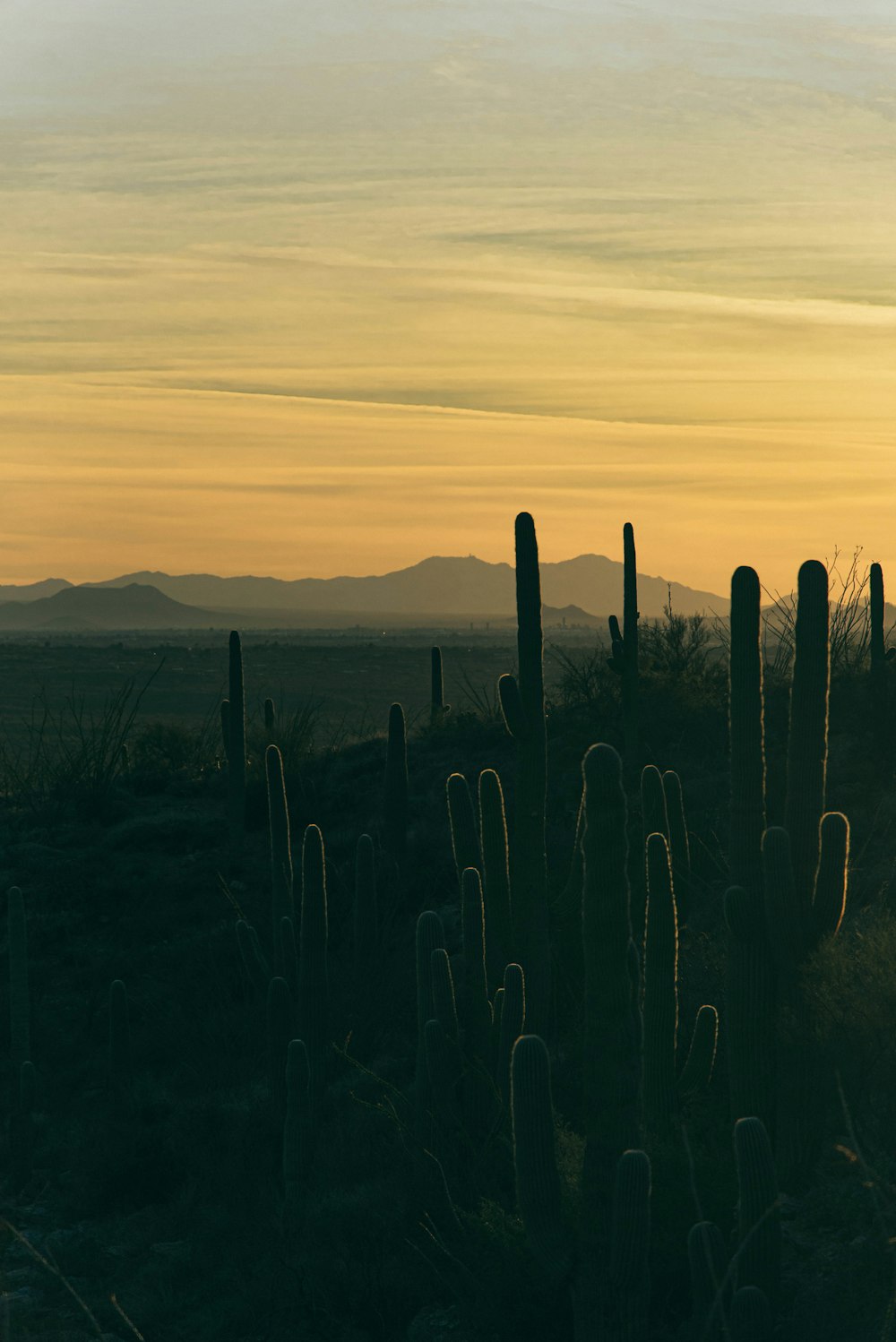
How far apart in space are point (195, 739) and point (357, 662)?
171 ft

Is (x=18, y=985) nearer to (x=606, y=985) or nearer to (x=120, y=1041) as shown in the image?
(x=120, y=1041)

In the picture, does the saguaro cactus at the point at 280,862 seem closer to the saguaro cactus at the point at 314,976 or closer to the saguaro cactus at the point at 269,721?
the saguaro cactus at the point at 314,976

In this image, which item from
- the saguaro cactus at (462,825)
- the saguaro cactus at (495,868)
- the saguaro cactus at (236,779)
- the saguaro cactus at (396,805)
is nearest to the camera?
the saguaro cactus at (495,868)

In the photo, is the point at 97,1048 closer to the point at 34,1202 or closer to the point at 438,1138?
the point at 34,1202

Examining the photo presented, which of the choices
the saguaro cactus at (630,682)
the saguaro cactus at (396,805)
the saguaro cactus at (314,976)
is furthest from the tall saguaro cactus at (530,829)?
the saguaro cactus at (630,682)

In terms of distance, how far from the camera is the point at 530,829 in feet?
32.0

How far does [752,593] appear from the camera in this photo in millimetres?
7750

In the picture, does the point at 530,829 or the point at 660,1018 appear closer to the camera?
the point at 660,1018

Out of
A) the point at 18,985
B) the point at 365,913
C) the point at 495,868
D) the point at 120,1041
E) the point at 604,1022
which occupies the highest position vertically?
the point at 495,868

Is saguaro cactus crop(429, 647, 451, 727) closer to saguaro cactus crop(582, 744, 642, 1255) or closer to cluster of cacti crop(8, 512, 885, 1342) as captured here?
cluster of cacti crop(8, 512, 885, 1342)

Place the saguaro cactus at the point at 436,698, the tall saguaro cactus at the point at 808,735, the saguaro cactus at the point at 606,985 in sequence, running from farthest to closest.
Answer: the saguaro cactus at the point at 436,698
the tall saguaro cactus at the point at 808,735
the saguaro cactus at the point at 606,985

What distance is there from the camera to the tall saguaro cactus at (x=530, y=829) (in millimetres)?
9445

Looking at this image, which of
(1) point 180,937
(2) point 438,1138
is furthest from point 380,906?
(2) point 438,1138

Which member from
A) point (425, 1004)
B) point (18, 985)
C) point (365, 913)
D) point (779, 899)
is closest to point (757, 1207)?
point (779, 899)
